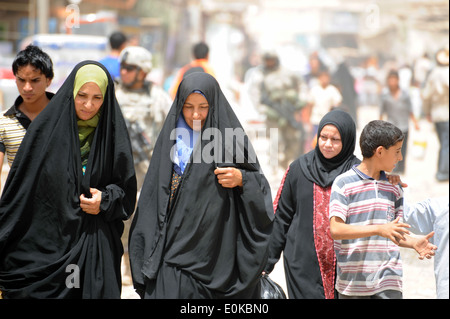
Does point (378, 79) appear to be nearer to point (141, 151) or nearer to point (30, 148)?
point (141, 151)

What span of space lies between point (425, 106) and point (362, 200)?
7056 millimetres

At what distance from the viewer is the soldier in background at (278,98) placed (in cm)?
952

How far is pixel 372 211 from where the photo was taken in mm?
3414

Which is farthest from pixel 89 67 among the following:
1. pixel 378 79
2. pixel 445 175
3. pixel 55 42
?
Result: pixel 378 79

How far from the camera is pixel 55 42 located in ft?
38.2

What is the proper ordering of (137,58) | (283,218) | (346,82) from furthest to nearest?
1. (346,82)
2. (137,58)
3. (283,218)

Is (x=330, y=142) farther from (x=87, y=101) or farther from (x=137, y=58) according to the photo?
(x=137, y=58)

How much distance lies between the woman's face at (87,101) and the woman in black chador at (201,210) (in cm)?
34

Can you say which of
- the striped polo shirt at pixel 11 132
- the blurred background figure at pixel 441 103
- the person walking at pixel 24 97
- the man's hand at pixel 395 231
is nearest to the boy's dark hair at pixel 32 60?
the person walking at pixel 24 97

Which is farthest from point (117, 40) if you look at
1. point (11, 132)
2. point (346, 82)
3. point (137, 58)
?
point (346, 82)

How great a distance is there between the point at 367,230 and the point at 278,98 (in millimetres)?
6386

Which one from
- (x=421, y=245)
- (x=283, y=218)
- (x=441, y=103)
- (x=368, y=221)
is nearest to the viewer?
(x=421, y=245)

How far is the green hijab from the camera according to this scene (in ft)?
10.9

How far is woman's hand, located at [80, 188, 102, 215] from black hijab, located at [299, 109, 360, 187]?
115cm
